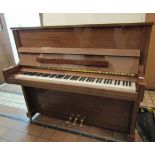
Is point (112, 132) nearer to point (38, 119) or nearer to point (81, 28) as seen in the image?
point (38, 119)

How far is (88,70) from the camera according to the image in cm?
152

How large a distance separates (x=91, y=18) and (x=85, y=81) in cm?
172

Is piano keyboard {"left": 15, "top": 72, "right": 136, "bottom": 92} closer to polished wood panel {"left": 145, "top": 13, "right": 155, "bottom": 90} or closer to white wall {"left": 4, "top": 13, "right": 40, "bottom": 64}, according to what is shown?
polished wood panel {"left": 145, "top": 13, "right": 155, "bottom": 90}

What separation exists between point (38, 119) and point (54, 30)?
1302mm

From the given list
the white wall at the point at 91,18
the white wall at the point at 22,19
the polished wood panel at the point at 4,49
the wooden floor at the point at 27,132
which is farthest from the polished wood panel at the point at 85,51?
the polished wood panel at the point at 4,49

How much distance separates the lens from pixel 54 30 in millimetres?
1612

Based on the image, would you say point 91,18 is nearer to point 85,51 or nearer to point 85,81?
point 85,51

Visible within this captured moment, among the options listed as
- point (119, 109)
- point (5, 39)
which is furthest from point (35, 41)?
point (5, 39)

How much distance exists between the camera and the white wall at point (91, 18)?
2.48 meters

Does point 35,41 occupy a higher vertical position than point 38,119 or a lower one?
higher

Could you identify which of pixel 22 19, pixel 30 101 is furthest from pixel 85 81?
pixel 22 19

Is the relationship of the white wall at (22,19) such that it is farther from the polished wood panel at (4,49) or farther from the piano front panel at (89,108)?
the piano front panel at (89,108)

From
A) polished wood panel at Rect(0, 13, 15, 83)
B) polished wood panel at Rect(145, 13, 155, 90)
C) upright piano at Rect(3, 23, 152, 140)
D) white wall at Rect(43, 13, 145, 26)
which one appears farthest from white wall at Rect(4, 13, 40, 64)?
polished wood panel at Rect(145, 13, 155, 90)

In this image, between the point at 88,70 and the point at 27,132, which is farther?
the point at 27,132
